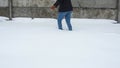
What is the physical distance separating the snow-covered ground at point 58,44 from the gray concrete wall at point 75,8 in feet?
0.99

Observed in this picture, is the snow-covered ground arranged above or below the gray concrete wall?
below

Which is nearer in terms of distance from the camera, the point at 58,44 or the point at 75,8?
the point at 58,44

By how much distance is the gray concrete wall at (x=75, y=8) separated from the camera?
10.8 m

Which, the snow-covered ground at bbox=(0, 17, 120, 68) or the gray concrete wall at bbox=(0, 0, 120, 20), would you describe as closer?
the snow-covered ground at bbox=(0, 17, 120, 68)

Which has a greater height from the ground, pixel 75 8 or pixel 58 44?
pixel 75 8

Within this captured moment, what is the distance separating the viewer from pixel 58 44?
7.09 metres

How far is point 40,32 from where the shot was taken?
28.6 ft

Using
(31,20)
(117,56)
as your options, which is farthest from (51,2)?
(117,56)

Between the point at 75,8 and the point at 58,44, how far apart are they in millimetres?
4058

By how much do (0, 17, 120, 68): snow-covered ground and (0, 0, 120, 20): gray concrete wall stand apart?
0.30 meters

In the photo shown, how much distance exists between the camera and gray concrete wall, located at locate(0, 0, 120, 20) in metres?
10.8

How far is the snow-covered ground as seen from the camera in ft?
18.1

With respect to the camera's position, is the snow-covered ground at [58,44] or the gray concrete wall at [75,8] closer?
the snow-covered ground at [58,44]

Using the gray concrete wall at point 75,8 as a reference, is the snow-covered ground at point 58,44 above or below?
below
